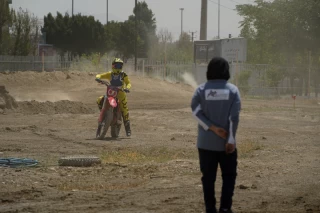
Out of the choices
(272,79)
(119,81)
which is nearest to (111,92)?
(119,81)

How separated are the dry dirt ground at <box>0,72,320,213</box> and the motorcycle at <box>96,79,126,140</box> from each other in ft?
1.07

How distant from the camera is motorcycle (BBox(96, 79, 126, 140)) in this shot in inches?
690

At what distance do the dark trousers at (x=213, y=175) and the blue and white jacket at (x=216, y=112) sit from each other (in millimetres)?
108

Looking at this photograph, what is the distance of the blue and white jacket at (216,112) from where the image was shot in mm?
7902

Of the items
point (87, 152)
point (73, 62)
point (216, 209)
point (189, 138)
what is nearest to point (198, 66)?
point (73, 62)

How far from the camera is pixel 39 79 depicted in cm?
4041

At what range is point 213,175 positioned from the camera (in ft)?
26.3

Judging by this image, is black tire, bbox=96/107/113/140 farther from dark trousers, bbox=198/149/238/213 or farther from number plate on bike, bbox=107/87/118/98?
dark trousers, bbox=198/149/238/213

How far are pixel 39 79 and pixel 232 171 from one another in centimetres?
3328

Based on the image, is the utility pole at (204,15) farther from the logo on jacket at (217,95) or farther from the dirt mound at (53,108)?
the logo on jacket at (217,95)

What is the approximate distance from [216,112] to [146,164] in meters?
4.86

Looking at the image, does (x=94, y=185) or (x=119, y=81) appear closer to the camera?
(x=94, y=185)

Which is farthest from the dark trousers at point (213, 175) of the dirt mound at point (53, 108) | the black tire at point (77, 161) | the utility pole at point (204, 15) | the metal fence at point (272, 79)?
the utility pole at point (204, 15)

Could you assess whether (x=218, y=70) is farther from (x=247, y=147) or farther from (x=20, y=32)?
(x=20, y=32)
